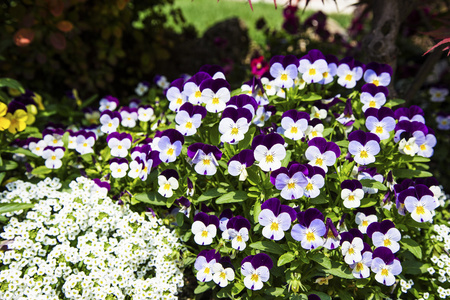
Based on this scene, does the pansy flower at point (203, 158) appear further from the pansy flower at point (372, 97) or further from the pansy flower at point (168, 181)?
the pansy flower at point (372, 97)

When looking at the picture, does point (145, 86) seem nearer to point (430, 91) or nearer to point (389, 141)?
point (389, 141)

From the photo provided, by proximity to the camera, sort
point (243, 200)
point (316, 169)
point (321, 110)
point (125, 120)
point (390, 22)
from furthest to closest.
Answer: point (390, 22) → point (125, 120) → point (321, 110) → point (243, 200) → point (316, 169)

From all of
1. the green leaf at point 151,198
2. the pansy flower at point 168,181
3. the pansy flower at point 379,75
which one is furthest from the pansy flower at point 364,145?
the green leaf at point 151,198

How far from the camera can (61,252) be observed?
6.51ft

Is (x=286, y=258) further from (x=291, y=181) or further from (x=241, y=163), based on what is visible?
(x=241, y=163)

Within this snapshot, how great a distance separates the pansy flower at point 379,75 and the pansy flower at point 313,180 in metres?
0.86

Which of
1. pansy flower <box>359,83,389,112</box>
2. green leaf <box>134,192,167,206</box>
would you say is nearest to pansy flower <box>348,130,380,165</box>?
pansy flower <box>359,83,389,112</box>

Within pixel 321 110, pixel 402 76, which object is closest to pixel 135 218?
pixel 321 110

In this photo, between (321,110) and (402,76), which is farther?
(402,76)

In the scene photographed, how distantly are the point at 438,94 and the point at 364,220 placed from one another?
1.82 m

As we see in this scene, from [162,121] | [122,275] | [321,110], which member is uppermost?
[162,121]

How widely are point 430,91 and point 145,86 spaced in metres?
2.27

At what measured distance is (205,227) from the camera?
1943 mm

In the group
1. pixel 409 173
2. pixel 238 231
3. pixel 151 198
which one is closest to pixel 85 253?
pixel 151 198
